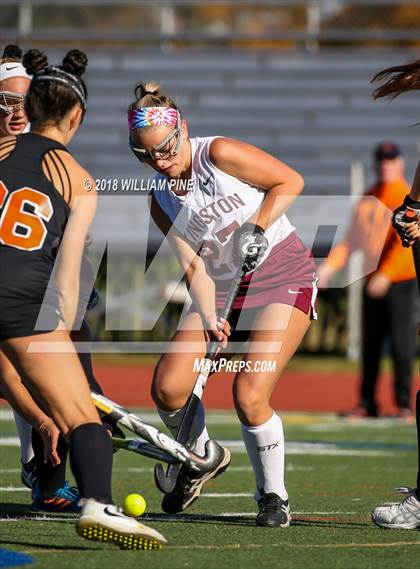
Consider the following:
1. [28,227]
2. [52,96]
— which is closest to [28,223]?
[28,227]

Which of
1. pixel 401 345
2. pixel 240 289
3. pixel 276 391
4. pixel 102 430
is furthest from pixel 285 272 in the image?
pixel 276 391

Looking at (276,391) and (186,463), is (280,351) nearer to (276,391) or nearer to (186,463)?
(186,463)

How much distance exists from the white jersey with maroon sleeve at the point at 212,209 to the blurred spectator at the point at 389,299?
15.9ft

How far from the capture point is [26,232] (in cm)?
426

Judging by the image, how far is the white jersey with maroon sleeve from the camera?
5.52 meters

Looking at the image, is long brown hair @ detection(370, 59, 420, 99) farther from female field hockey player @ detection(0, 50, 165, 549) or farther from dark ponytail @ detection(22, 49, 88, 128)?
female field hockey player @ detection(0, 50, 165, 549)

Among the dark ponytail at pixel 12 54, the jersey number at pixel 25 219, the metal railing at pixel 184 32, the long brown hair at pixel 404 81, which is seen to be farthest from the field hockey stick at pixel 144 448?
the metal railing at pixel 184 32

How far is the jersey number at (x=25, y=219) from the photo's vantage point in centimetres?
425

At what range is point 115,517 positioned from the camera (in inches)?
163

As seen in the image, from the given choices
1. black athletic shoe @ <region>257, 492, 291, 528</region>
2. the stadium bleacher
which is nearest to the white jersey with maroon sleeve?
black athletic shoe @ <region>257, 492, 291, 528</region>

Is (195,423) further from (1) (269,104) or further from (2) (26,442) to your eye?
(1) (269,104)

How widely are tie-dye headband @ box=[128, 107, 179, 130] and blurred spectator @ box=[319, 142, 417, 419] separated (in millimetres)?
5250

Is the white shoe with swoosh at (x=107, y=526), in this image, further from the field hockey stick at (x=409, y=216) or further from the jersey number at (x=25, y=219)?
the field hockey stick at (x=409, y=216)

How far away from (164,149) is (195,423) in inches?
51.8
